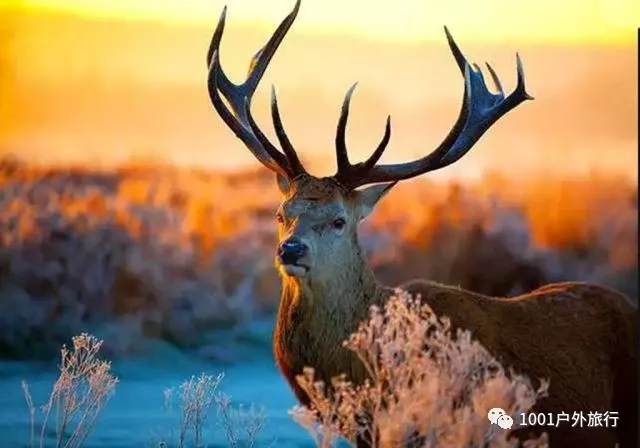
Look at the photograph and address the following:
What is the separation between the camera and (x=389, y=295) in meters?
4.73

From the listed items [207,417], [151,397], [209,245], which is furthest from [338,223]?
[209,245]

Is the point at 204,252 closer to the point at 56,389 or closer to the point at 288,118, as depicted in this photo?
the point at 288,118

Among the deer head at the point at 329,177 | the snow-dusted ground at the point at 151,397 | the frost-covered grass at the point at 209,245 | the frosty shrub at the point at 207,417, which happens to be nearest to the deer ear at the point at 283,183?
the deer head at the point at 329,177

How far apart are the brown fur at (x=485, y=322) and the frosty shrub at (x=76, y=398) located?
751 millimetres

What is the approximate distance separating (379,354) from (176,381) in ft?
4.52

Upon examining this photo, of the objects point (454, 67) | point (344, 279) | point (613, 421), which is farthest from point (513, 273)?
point (344, 279)

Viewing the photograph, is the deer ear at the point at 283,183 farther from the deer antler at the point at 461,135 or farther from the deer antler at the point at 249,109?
the deer antler at the point at 461,135

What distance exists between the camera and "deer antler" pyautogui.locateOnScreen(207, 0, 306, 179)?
4.70 metres

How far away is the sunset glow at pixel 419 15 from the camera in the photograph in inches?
222

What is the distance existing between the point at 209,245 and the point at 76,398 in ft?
4.12

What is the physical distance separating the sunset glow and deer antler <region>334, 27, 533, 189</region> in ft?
2.75

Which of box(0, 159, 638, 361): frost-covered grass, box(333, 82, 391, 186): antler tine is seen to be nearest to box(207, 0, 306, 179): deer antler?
box(333, 82, 391, 186): antler tine

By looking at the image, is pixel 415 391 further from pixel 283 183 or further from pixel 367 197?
pixel 283 183

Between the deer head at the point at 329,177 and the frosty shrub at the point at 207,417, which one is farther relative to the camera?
the frosty shrub at the point at 207,417
